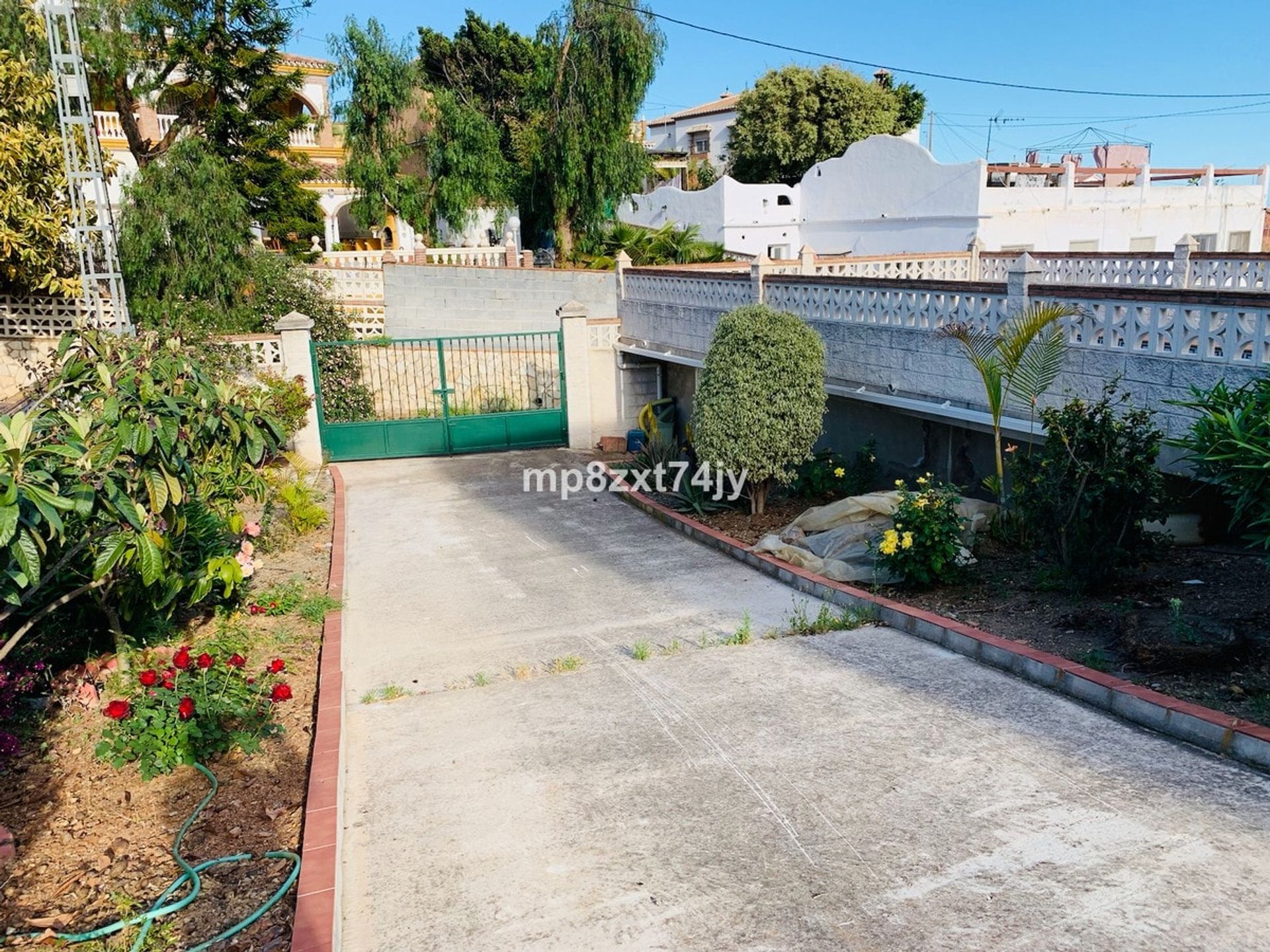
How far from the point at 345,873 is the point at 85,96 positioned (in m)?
14.4

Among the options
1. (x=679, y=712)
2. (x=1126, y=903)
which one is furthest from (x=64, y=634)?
(x=1126, y=903)

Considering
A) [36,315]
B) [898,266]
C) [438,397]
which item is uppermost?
[898,266]

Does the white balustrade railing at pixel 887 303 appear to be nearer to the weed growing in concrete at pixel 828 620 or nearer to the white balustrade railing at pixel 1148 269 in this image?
the white balustrade railing at pixel 1148 269

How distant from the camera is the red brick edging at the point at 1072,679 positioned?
4.90 meters

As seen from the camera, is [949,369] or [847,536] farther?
[949,369]

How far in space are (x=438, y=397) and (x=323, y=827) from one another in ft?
44.8

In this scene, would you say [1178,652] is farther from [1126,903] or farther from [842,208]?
[842,208]

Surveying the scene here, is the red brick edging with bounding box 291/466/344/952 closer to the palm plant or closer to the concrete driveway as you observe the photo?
the concrete driveway

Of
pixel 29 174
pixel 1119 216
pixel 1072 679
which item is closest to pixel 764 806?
pixel 1072 679

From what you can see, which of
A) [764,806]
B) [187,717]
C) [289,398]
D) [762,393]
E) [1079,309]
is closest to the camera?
[764,806]

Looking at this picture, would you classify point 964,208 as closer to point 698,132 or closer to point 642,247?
point 642,247

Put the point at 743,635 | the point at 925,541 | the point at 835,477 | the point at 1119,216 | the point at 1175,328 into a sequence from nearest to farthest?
the point at 1175,328 → the point at 743,635 → the point at 925,541 → the point at 835,477 → the point at 1119,216

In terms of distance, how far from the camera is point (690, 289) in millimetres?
13703

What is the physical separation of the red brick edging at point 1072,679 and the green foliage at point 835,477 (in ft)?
7.49
